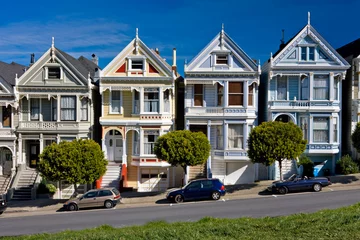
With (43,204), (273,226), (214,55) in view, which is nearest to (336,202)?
(273,226)

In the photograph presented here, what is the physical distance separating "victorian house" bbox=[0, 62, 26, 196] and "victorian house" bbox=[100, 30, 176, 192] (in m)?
7.57

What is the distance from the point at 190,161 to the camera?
2586 cm

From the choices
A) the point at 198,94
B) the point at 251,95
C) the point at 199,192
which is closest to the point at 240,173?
the point at 251,95

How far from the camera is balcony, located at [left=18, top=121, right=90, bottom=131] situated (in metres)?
31.0

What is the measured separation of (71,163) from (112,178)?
18.1ft

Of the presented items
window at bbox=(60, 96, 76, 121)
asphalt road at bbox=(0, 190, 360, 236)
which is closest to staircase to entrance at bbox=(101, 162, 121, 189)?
window at bbox=(60, 96, 76, 121)

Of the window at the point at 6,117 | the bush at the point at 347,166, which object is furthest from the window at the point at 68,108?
the bush at the point at 347,166

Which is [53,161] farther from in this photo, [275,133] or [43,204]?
[275,133]

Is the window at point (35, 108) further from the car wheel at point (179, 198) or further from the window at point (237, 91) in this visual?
the window at point (237, 91)

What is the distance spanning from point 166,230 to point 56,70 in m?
22.0

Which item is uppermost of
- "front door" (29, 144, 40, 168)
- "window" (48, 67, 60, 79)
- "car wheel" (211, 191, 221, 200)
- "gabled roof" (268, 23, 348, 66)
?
"gabled roof" (268, 23, 348, 66)

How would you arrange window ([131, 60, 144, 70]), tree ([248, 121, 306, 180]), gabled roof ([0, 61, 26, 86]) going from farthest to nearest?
gabled roof ([0, 61, 26, 86])
window ([131, 60, 144, 70])
tree ([248, 121, 306, 180])

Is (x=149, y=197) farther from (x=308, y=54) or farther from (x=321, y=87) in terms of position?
(x=308, y=54)

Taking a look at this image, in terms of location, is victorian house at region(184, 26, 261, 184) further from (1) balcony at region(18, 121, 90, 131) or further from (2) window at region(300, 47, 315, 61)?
(1) balcony at region(18, 121, 90, 131)
